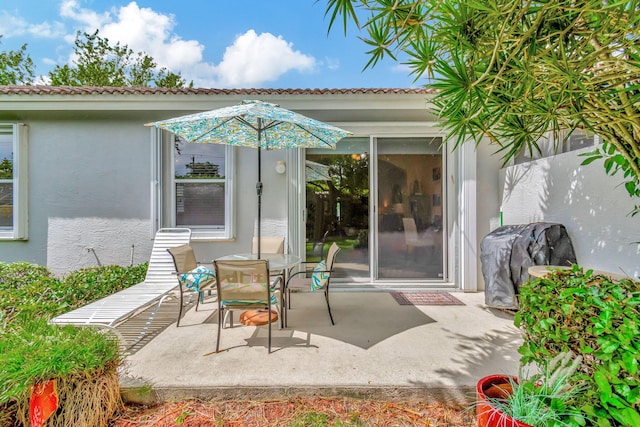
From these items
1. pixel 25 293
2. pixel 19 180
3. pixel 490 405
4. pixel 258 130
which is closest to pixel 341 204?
pixel 258 130

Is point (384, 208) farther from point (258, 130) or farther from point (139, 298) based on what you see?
point (139, 298)

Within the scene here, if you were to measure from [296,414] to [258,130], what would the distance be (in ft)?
10.1

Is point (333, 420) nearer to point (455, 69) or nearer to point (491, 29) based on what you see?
point (455, 69)

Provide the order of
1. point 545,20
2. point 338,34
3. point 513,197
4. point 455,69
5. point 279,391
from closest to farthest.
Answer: point 545,20 → point 455,69 → point 279,391 → point 338,34 → point 513,197

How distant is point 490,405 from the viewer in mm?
1702

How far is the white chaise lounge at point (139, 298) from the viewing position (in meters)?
2.90

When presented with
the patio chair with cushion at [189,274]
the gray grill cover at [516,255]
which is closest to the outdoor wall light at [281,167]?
the patio chair with cushion at [189,274]

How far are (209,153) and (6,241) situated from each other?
3.92m

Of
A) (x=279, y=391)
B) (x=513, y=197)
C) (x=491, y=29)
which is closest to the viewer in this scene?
(x=491, y=29)

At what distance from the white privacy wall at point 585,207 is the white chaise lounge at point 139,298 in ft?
16.6

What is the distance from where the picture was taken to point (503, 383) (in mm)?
1977

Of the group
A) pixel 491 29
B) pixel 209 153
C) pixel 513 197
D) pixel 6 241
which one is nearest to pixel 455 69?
pixel 491 29

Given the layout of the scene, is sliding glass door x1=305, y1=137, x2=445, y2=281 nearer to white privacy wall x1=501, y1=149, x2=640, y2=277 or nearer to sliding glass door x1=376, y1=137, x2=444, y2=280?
sliding glass door x1=376, y1=137, x2=444, y2=280

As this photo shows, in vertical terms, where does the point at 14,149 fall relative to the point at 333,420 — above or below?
above
